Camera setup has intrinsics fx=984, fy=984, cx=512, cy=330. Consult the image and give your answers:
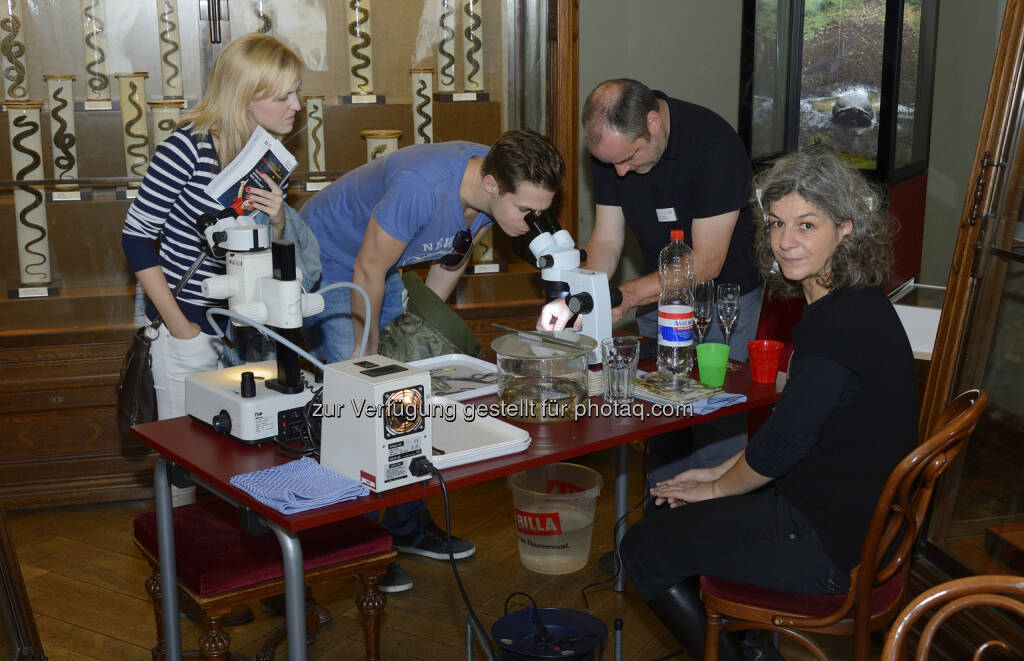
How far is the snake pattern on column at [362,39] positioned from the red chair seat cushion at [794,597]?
7.94 ft

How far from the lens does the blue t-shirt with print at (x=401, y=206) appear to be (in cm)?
253

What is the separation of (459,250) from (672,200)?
627mm

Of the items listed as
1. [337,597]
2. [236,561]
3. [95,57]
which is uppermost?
[95,57]

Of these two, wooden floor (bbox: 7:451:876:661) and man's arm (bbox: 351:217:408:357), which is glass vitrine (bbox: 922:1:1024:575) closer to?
wooden floor (bbox: 7:451:876:661)

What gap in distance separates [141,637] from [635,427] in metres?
1.54

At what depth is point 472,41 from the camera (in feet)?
12.3

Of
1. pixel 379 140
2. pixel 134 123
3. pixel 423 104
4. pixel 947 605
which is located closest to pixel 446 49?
pixel 423 104

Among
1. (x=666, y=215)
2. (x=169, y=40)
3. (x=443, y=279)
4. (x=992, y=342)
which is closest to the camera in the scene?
(x=992, y=342)

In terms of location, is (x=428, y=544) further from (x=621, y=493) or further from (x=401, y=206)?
(x=401, y=206)

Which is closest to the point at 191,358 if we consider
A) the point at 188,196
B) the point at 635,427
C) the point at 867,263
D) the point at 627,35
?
the point at 188,196

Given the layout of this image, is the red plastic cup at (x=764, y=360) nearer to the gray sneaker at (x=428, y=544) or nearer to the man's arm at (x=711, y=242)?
the man's arm at (x=711, y=242)

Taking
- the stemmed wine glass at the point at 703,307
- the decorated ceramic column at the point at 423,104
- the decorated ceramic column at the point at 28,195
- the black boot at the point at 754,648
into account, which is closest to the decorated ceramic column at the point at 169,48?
the decorated ceramic column at the point at 28,195

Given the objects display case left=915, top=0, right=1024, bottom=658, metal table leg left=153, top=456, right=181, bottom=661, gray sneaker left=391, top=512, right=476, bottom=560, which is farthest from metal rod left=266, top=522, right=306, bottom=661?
display case left=915, top=0, right=1024, bottom=658

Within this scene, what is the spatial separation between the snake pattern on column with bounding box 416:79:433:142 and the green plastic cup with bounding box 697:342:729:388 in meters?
1.80
